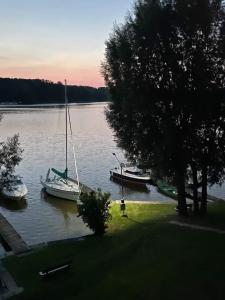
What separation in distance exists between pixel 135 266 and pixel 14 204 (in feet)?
97.4

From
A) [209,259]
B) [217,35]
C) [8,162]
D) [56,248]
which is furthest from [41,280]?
[217,35]

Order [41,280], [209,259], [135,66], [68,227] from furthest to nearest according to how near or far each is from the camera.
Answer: [68,227]
[135,66]
[41,280]
[209,259]

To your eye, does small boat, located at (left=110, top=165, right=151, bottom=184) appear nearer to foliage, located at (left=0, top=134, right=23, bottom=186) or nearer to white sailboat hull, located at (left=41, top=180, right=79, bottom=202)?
white sailboat hull, located at (left=41, top=180, right=79, bottom=202)

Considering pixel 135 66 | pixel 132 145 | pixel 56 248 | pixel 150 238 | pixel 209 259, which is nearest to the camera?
pixel 209 259

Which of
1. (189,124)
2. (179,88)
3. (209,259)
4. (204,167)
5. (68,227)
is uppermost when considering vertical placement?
(179,88)

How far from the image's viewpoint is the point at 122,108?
27969mm

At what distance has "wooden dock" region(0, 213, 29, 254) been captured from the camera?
27586 millimetres

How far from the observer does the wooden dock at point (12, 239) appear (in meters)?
27.6

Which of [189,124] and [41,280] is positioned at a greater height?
[189,124]

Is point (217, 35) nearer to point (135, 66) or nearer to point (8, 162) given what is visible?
point (135, 66)

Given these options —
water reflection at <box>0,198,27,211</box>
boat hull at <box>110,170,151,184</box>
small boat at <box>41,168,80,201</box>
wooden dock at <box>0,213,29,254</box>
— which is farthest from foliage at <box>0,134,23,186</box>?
boat hull at <box>110,170,151,184</box>

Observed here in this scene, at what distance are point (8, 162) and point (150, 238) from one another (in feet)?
34.0

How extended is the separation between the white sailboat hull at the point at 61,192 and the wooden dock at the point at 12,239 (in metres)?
12.0

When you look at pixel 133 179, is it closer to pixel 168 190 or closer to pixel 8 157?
pixel 168 190
